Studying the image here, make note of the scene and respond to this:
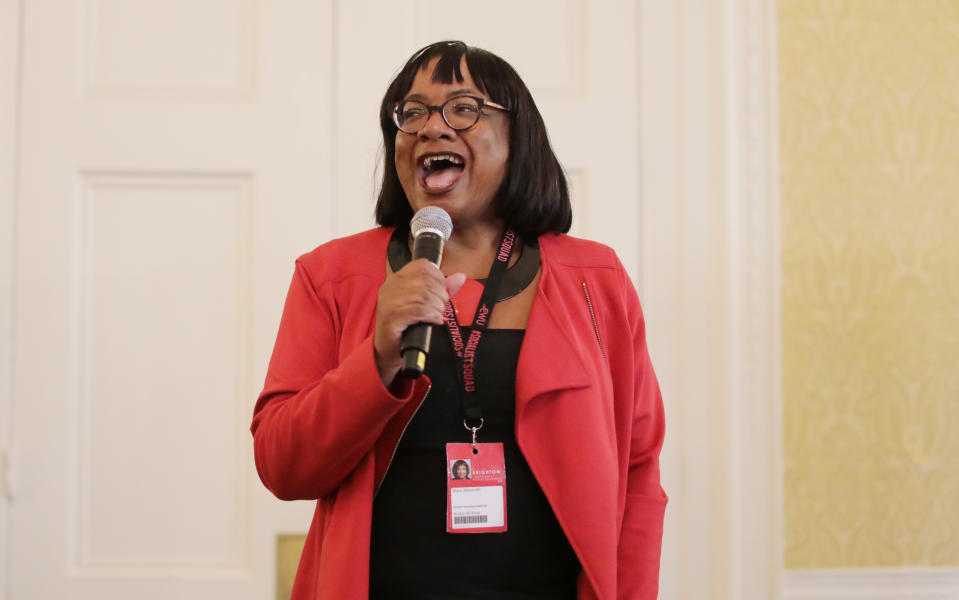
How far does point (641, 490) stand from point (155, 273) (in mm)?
1322

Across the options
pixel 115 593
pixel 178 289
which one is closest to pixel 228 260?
pixel 178 289

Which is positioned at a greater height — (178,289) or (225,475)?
(178,289)

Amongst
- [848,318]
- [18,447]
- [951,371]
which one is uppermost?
[848,318]

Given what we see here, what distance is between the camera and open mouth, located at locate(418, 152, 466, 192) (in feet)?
3.89

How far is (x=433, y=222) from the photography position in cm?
109

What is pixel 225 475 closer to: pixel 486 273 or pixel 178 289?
pixel 178 289

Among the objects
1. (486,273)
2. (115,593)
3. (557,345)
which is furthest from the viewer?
(115,593)

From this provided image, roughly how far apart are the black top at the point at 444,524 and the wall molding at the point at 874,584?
1.08m

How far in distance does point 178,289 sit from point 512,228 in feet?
3.48

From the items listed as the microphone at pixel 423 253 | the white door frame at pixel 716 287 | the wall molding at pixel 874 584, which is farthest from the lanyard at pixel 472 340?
the wall molding at pixel 874 584

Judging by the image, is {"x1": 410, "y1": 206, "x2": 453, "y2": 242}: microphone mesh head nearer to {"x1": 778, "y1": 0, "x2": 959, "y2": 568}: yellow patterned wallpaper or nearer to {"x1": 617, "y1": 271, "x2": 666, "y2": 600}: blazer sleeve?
{"x1": 617, "y1": 271, "x2": 666, "y2": 600}: blazer sleeve

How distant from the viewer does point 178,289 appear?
200cm

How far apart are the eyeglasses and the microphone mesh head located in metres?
0.16

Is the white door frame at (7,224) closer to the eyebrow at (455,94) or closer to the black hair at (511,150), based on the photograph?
the black hair at (511,150)
